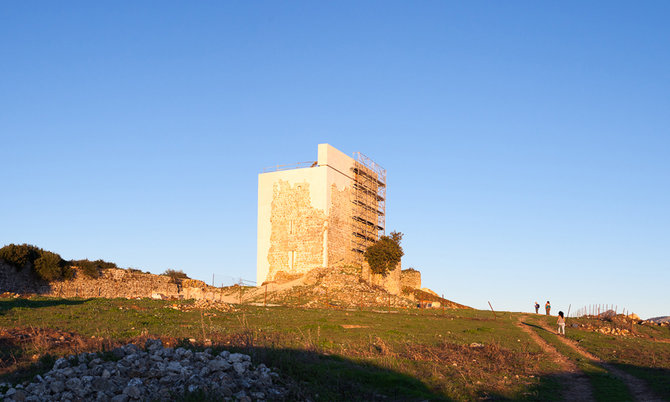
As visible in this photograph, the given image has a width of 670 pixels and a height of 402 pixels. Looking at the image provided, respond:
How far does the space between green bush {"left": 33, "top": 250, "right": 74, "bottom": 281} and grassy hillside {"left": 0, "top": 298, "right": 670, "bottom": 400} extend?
1392 cm

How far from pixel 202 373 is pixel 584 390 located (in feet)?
30.6

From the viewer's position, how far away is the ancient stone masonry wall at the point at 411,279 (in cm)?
6850

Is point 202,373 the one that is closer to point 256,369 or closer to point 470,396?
point 256,369

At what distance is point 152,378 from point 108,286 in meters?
35.9

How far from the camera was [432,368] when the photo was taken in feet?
47.6

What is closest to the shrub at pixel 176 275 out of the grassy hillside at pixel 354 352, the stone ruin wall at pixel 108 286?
the stone ruin wall at pixel 108 286

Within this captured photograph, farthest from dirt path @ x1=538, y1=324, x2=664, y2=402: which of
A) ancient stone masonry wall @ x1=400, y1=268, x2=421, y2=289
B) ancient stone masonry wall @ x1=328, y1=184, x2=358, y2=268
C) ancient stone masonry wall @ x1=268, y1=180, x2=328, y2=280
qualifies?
ancient stone masonry wall @ x1=400, y1=268, x2=421, y2=289

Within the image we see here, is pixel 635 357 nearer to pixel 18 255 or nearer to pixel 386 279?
pixel 18 255

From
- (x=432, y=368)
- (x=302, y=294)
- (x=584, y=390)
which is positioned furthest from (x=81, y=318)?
(x=302, y=294)

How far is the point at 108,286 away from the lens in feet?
141

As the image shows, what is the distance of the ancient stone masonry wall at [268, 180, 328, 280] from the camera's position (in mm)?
54000

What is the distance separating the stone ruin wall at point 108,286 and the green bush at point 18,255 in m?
→ 0.37

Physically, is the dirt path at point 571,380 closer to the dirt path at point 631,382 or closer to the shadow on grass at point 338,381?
the dirt path at point 631,382

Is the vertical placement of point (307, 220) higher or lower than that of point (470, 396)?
higher
